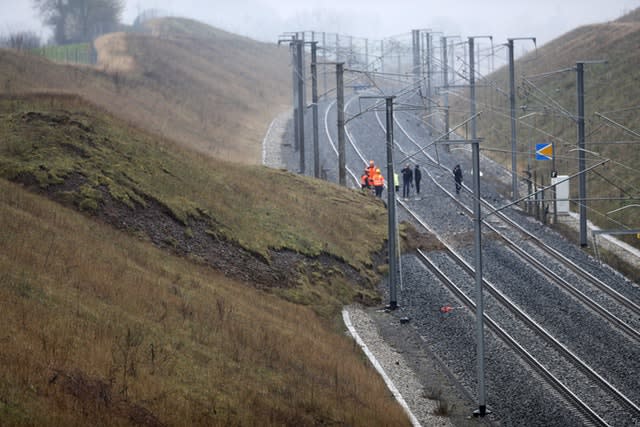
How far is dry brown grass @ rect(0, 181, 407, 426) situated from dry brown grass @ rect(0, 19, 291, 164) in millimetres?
17445

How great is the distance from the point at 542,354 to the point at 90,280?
11.4 metres

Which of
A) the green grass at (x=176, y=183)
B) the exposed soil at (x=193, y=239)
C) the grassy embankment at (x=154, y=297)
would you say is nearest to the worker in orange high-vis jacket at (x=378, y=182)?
the green grass at (x=176, y=183)

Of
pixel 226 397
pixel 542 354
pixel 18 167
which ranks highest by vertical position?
pixel 18 167

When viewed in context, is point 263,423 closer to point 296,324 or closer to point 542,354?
point 296,324

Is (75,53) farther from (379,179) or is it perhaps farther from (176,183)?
(176,183)

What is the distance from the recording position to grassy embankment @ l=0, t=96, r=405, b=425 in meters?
14.5

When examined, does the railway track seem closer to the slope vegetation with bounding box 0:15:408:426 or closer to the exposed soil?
the slope vegetation with bounding box 0:15:408:426

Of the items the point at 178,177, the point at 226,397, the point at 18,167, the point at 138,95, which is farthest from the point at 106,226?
the point at 138,95

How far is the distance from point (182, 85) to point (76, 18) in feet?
145

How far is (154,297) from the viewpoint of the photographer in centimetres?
2014

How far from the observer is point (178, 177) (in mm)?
→ 31469

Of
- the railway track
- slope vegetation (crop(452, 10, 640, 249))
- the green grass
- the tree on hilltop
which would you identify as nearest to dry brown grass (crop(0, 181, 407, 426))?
the green grass

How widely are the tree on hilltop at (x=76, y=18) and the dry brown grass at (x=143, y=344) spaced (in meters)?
94.8

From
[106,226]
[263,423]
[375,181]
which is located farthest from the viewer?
[375,181]
